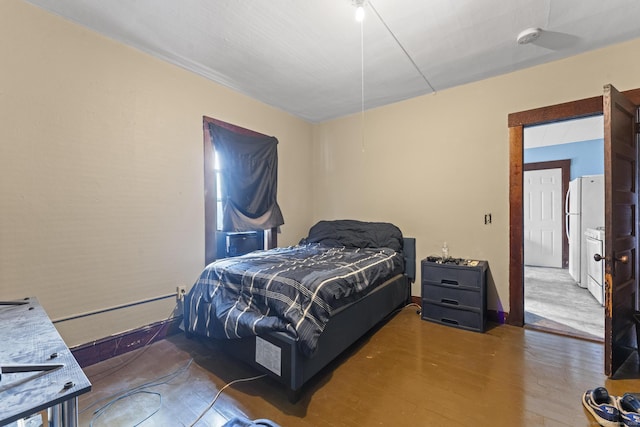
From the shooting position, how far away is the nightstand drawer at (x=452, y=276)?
2664mm

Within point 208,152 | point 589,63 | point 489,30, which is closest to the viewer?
point 489,30

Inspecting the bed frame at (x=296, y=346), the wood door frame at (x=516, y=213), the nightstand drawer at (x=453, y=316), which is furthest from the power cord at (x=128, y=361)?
the wood door frame at (x=516, y=213)

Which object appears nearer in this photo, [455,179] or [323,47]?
[323,47]

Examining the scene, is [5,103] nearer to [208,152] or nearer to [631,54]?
[208,152]

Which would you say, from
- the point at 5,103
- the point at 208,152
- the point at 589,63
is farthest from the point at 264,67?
the point at 589,63

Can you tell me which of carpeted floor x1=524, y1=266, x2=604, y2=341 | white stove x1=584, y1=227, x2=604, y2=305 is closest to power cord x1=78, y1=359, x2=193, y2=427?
carpeted floor x1=524, y1=266, x2=604, y2=341

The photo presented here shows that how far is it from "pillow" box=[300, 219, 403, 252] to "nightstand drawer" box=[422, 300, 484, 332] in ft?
2.45

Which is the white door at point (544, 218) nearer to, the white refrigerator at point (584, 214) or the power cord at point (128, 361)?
the white refrigerator at point (584, 214)

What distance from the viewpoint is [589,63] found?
8.16 ft

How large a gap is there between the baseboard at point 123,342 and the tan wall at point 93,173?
6cm

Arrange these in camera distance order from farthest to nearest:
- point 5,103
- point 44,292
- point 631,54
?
1. point 631,54
2. point 44,292
3. point 5,103

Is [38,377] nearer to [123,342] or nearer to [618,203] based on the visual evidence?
[123,342]

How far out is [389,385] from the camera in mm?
1841

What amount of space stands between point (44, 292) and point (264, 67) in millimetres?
2530
